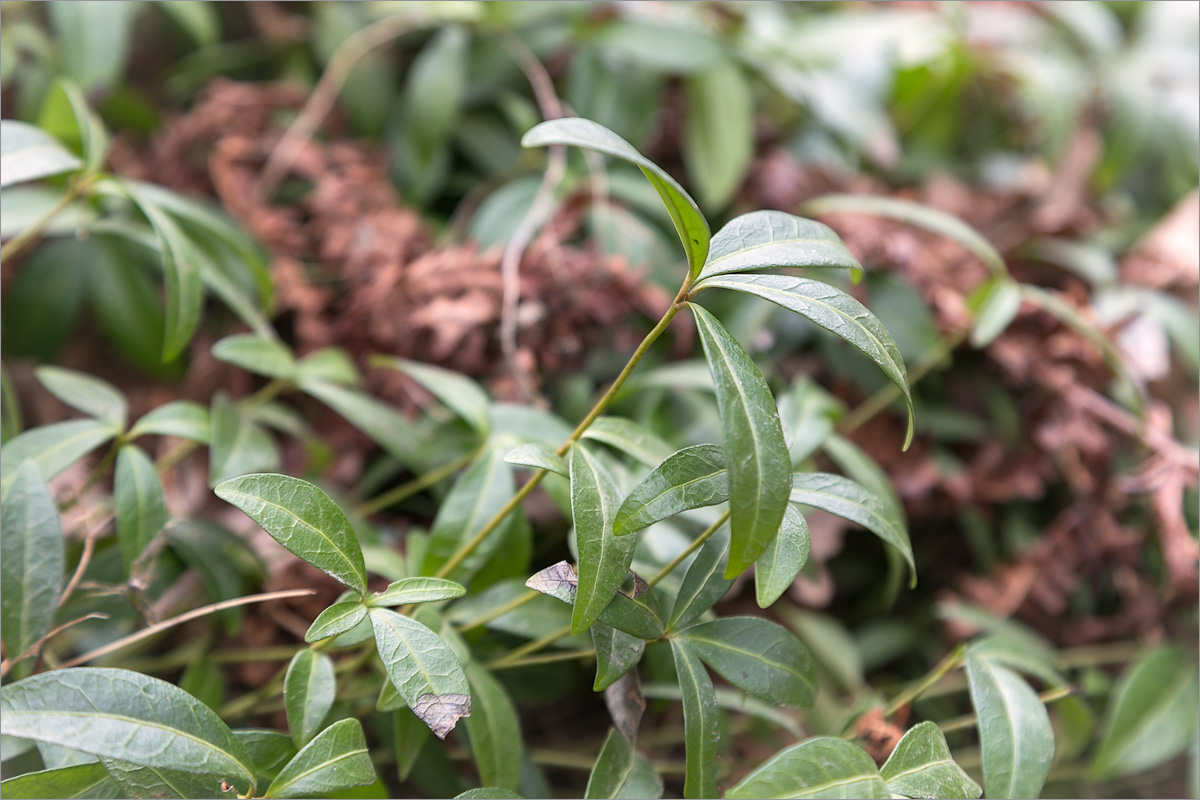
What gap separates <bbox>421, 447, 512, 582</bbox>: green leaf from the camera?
591 mm

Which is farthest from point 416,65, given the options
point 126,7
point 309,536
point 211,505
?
point 309,536

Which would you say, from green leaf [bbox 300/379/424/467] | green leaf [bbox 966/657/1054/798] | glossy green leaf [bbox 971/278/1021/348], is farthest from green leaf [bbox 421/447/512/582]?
glossy green leaf [bbox 971/278/1021/348]

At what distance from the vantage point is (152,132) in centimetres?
107

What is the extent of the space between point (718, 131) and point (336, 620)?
2.62 ft

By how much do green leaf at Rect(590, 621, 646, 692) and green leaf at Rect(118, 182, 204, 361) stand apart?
43cm

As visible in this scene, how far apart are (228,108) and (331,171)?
17 centimetres

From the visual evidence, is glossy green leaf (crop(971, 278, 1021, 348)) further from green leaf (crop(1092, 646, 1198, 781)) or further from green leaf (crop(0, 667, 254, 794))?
green leaf (crop(0, 667, 254, 794))

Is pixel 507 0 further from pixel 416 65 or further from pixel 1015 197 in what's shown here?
pixel 1015 197

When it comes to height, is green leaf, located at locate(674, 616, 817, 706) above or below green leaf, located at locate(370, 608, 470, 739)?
below

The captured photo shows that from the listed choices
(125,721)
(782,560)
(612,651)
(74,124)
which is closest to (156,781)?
(125,721)

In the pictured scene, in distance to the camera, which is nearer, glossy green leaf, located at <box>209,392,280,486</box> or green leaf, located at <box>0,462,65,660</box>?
green leaf, located at <box>0,462,65,660</box>

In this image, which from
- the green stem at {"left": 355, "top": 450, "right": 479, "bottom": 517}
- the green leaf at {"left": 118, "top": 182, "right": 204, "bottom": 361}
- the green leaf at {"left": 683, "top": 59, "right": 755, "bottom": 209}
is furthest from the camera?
the green leaf at {"left": 683, "top": 59, "right": 755, "bottom": 209}

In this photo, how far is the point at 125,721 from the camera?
0.43 metres

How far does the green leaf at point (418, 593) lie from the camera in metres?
0.46
